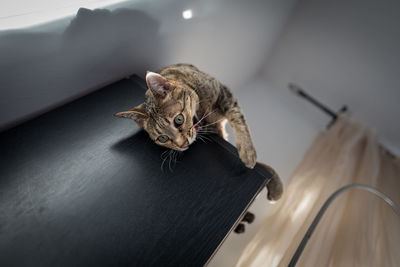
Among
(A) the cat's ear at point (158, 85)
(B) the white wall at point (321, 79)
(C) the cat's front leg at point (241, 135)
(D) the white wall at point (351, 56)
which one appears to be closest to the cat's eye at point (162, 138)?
(A) the cat's ear at point (158, 85)

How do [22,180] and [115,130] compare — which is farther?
[115,130]

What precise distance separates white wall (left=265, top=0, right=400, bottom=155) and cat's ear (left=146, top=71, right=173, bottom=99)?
1.41 m

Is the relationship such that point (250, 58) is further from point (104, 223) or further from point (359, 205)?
point (104, 223)

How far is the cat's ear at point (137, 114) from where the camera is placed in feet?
1.92

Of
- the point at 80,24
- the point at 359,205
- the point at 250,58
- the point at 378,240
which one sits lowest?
the point at 80,24

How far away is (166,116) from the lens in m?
0.62

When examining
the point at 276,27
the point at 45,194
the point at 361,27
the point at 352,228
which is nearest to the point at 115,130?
the point at 45,194

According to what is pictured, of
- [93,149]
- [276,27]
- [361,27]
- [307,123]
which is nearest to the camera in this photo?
[93,149]

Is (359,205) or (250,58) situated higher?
(250,58)

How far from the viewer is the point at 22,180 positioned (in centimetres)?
53

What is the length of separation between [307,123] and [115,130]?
156 centimetres

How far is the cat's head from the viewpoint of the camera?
61cm

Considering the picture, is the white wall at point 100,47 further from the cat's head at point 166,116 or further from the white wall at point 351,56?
the white wall at point 351,56

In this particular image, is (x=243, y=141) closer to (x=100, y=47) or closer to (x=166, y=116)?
(x=166, y=116)
